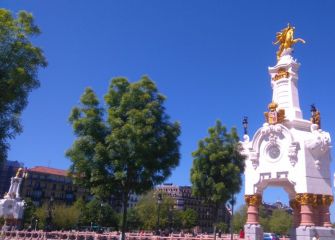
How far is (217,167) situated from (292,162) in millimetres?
6807

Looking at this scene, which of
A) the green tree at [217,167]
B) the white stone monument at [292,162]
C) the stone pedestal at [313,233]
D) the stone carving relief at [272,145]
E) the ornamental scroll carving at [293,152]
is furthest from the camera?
the green tree at [217,167]

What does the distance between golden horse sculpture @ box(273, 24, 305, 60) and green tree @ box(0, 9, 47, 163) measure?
2437 cm

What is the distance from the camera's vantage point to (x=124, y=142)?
893 inches

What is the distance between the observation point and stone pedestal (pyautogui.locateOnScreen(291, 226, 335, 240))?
26438mm

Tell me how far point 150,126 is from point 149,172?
9.85 feet

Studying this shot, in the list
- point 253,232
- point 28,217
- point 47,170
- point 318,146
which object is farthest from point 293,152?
point 47,170

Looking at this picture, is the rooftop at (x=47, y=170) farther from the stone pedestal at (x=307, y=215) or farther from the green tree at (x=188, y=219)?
the stone pedestal at (x=307, y=215)

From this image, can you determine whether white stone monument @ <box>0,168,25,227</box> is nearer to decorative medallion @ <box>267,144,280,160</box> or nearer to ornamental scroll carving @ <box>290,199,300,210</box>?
decorative medallion @ <box>267,144,280,160</box>

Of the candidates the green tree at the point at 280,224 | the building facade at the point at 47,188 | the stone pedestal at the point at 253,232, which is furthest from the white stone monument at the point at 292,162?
the building facade at the point at 47,188

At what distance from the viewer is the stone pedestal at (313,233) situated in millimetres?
26438

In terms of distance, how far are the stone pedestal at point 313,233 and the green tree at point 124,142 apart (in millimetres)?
10287

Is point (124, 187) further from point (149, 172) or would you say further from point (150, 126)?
point (150, 126)

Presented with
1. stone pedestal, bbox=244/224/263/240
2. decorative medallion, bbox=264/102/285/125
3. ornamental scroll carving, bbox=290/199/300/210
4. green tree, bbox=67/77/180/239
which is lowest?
stone pedestal, bbox=244/224/263/240

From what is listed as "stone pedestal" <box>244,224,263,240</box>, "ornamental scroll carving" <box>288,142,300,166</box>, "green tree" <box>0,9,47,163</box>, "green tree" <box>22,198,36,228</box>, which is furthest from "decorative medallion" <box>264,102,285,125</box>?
"green tree" <box>22,198,36,228</box>
